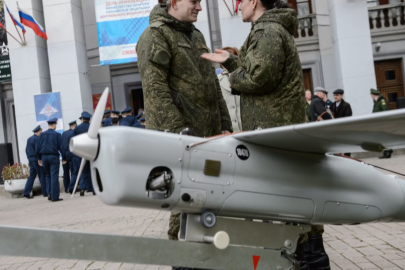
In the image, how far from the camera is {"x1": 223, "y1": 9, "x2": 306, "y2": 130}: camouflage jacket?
336cm

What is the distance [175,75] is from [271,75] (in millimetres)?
895

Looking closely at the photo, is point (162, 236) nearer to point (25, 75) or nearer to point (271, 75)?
point (271, 75)

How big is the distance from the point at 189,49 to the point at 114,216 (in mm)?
5456

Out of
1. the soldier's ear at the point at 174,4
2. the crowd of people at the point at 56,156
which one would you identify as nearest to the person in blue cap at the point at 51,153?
the crowd of people at the point at 56,156

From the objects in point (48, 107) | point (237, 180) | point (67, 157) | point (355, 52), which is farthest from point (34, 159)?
point (237, 180)

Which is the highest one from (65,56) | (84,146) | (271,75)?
(65,56)

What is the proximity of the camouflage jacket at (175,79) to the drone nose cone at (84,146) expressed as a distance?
135 centimetres

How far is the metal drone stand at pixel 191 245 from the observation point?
231 centimetres

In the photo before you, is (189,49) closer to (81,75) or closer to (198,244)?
(198,244)

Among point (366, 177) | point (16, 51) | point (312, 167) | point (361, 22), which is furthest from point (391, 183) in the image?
point (16, 51)

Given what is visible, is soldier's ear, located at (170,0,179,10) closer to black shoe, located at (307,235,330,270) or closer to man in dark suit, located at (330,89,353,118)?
black shoe, located at (307,235,330,270)

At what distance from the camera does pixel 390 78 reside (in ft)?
Answer: 70.1

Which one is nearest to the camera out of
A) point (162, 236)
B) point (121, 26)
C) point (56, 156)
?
point (162, 236)

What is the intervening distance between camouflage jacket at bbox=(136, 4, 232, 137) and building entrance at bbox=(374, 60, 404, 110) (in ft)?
61.2
